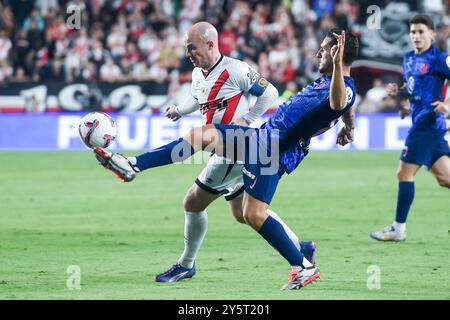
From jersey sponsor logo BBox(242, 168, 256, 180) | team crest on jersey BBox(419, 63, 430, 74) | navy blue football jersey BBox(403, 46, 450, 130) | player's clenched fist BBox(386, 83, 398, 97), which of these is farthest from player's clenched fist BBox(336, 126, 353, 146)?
team crest on jersey BBox(419, 63, 430, 74)

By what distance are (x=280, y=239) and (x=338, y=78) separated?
1.33 metres

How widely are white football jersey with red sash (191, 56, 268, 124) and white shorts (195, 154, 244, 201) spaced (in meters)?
0.44

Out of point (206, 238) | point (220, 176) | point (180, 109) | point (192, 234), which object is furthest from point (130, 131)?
point (220, 176)

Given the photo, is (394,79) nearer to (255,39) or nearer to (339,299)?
(255,39)

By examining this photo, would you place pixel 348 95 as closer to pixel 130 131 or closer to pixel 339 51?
pixel 339 51

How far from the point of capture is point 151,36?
25.4 metres

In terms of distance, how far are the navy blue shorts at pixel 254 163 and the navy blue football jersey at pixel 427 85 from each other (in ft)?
11.6

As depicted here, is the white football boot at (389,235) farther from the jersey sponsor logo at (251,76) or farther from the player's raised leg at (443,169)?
the jersey sponsor logo at (251,76)

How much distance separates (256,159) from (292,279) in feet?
3.18

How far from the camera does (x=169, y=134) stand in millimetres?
20719

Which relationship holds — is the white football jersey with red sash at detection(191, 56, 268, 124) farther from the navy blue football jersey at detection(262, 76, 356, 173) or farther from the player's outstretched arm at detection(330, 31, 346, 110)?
the player's outstretched arm at detection(330, 31, 346, 110)

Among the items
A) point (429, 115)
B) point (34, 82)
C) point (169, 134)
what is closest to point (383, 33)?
point (169, 134)

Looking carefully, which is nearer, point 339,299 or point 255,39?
point 339,299

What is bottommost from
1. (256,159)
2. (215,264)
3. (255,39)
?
(215,264)
